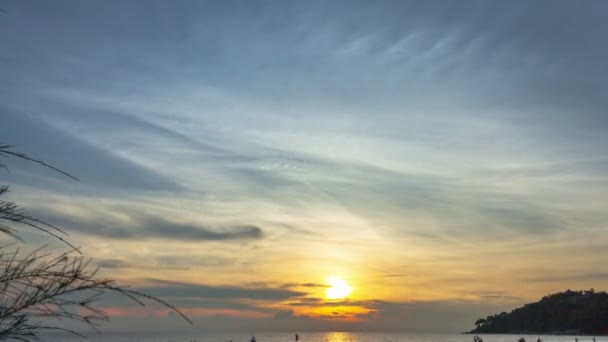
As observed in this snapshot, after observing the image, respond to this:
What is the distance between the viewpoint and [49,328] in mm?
3021

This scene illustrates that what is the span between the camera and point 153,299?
2.85 meters

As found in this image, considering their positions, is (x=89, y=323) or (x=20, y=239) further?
(x=20, y=239)

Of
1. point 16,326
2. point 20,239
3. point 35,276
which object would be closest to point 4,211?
point 20,239

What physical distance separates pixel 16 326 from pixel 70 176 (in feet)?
2.44

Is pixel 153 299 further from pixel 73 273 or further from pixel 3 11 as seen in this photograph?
pixel 3 11

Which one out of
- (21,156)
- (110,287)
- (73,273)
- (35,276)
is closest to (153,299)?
(110,287)

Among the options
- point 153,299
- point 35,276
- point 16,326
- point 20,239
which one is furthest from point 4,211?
point 153,299

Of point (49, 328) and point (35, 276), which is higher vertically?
point (35, 276)

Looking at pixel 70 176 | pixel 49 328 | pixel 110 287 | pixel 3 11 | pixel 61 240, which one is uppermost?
pixel 3 11

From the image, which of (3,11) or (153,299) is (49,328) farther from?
(3,11)

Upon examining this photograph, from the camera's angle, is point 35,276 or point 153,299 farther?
point 35,276

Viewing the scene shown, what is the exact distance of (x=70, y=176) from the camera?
296 centimetres

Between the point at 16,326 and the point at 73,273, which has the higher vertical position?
the point at 73,273

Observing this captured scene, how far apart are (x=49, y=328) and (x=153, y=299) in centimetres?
58
